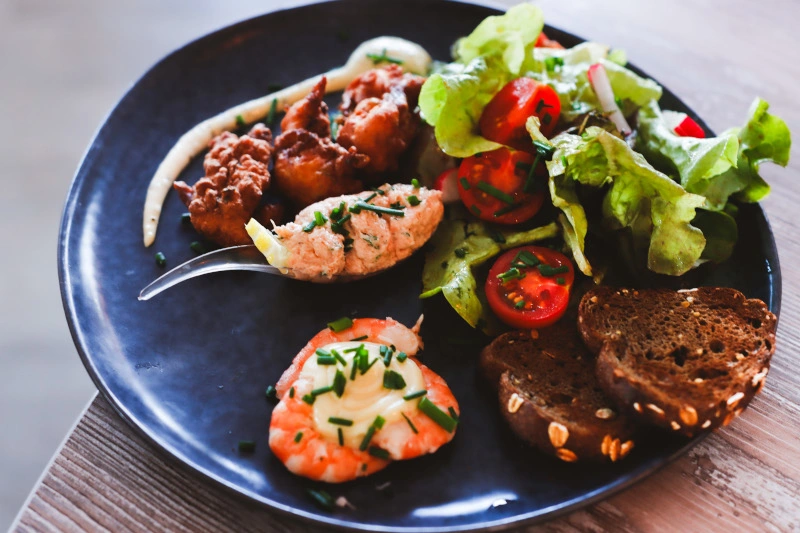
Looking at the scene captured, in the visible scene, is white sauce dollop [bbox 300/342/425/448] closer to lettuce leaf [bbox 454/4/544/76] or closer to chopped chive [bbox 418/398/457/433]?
chopped chive [bbox 418/398/457/433]

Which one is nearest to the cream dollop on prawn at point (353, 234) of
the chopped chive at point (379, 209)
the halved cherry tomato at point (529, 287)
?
the chopped chive at point (379, 209)

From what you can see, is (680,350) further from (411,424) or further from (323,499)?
(323,499)

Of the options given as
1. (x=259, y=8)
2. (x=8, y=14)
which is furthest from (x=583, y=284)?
(x=8, y=14)

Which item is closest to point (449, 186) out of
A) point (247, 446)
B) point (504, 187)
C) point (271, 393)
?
point (504, 187)

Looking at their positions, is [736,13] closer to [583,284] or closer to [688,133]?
[688,133]

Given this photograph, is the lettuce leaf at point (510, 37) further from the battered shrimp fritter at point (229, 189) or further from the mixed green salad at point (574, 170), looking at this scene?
the battered shrimp fritter at point (229, 189)
